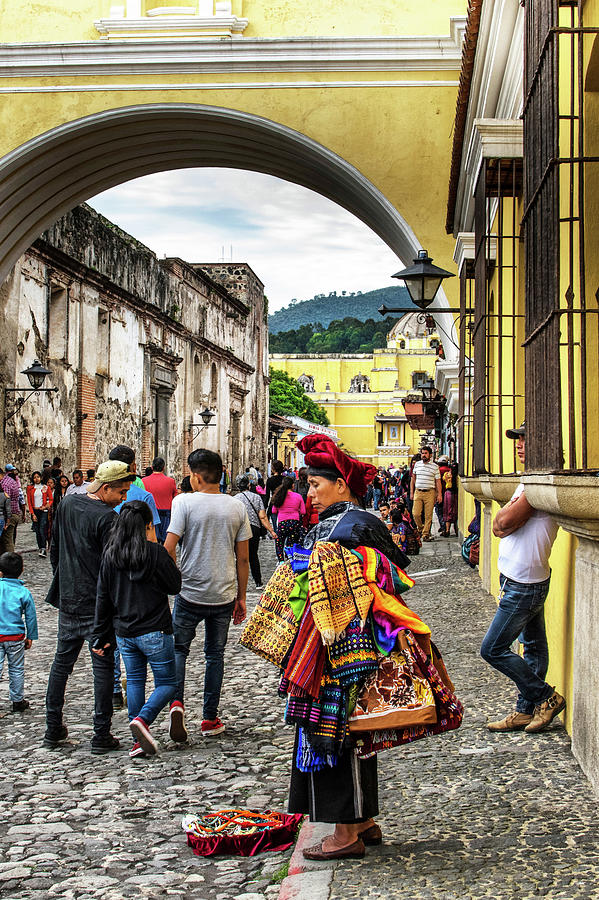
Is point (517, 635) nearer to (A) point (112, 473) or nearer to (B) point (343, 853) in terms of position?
(B) point (343, 853)

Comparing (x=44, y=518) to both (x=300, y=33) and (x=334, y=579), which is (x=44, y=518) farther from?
(x=334, y=579)

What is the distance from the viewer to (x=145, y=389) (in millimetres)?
26438

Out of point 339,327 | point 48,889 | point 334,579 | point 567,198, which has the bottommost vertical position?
point 48,889

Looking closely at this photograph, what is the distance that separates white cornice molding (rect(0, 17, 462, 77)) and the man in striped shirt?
24.8 ft

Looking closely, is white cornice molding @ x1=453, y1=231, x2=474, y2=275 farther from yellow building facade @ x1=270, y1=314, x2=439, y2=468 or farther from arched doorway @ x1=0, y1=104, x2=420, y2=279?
yellow building facade @ x1=270, y1=314, x2=439, y2=468

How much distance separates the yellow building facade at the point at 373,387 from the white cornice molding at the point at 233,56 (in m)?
80.5

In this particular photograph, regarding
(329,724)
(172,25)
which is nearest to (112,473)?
(329,724)

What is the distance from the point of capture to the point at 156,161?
1407 centimetres

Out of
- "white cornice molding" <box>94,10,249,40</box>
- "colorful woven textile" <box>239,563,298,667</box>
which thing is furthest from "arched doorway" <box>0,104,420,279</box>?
"colorful woven textile" <box>239,563,298,667</box>

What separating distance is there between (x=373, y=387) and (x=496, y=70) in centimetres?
9441

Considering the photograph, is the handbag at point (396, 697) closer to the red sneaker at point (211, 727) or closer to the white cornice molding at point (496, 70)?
the red sneaker at point (211, 727)

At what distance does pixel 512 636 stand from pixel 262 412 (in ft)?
135

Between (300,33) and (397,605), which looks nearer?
(397,605)

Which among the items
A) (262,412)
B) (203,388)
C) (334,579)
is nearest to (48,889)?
(334,579)
